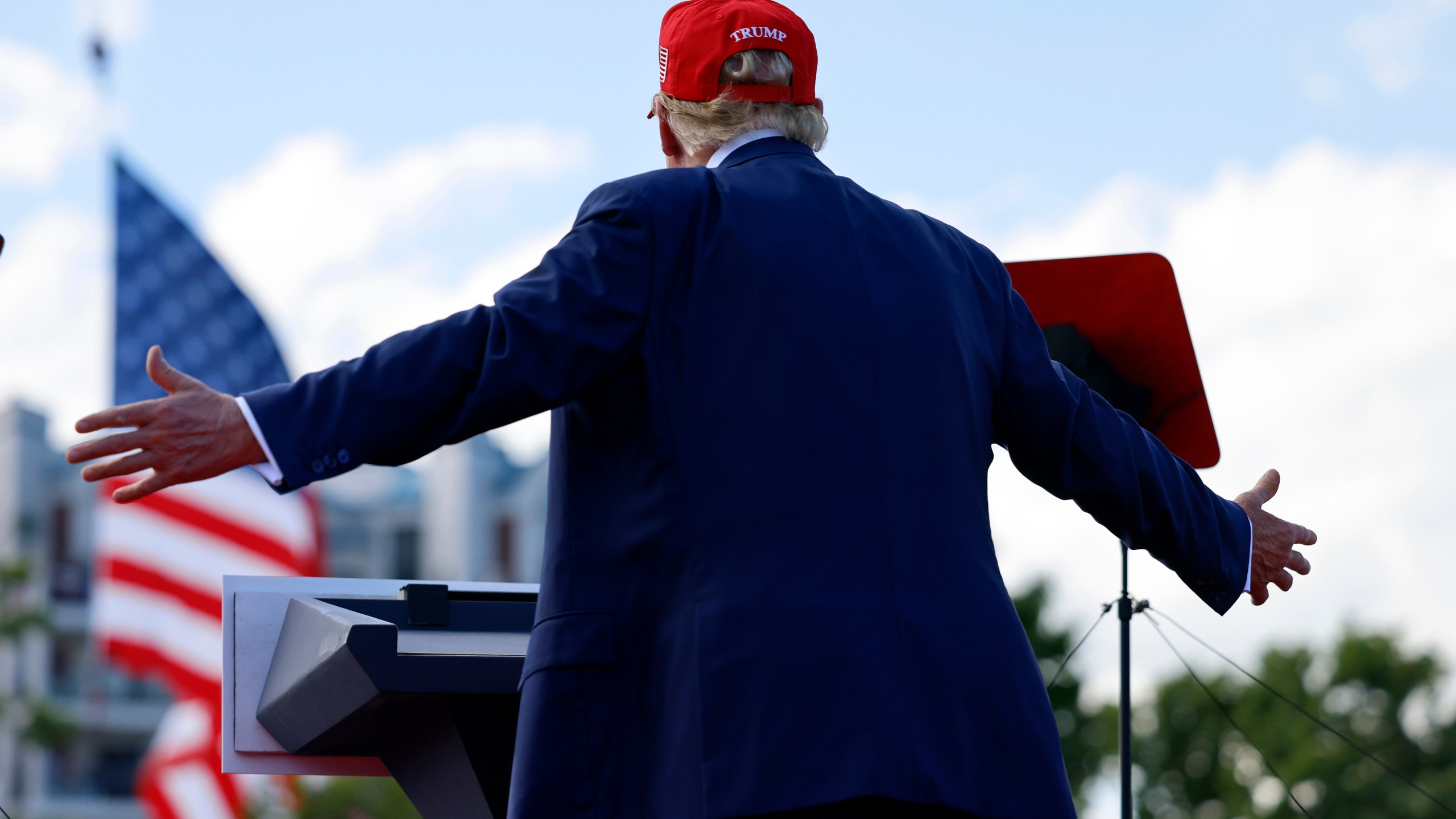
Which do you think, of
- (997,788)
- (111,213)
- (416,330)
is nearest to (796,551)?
(997,788)

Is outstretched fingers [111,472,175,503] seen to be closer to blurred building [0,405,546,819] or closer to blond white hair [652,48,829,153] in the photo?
blond white hair [652,48,829,153]

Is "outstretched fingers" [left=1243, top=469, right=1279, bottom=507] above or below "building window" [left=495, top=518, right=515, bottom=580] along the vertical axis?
above

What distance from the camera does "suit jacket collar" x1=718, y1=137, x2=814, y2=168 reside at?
6.32ft

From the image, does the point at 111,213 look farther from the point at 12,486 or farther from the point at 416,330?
the point at 12,486

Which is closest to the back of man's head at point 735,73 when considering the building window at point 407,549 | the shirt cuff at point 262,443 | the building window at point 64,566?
the shirt cuff at point 262,443

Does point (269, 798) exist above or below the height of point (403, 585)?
below

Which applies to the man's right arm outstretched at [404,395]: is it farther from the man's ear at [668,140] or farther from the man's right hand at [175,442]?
the man's ear at [668,140]

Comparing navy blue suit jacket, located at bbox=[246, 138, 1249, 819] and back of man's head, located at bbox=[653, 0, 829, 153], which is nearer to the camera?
navy blue suit jacket, located at bbox=[246, 138, 1249, 819]

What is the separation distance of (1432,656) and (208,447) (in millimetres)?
26308

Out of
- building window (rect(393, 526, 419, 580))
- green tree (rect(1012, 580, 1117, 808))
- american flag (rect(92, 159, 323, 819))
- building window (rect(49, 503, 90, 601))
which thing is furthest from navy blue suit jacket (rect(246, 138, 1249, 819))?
building window (rect(49, 503, 90, 601))

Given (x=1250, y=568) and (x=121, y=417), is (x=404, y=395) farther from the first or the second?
(x=1250, y=568)

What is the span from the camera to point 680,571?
1.65 metres

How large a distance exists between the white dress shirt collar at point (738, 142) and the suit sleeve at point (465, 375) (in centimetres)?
31

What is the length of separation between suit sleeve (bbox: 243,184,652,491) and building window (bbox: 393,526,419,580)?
3667 cm
